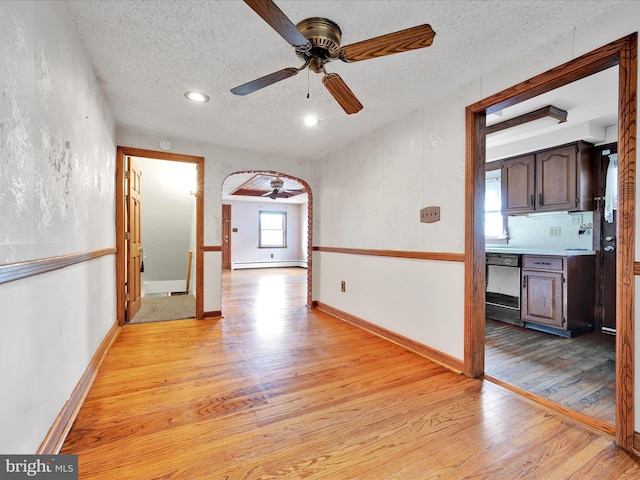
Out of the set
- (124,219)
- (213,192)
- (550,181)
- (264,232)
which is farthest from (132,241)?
(264,232)

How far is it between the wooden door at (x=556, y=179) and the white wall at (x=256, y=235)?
7.74 m

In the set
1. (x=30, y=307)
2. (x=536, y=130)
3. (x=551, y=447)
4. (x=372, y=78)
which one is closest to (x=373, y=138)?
(x=372, y=78)

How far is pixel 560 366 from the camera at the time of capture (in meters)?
2.44

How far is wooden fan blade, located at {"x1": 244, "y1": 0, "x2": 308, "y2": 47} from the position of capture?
1.20m

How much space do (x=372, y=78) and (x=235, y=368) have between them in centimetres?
241

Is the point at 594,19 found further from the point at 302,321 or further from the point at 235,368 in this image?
the point at 302,321

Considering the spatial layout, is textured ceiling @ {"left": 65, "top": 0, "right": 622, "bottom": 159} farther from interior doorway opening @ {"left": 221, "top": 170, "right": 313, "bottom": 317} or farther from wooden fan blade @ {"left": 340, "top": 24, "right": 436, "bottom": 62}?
interior doorway opening @ {"left": 221, "top": 170, "right": 313, "bottom": 317}

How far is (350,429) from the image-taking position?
1606 millimetres

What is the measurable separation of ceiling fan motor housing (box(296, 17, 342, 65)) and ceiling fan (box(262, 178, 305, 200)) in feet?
16.7

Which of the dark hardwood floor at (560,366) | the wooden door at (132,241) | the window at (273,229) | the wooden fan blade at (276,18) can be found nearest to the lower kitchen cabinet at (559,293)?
the dark hardwood floor at (560,366)

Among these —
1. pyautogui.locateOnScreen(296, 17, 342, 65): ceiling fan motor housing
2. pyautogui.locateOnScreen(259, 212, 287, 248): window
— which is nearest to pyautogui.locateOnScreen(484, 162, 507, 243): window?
pyautogui.locateOnScreen(296, 17, 342, 65): ceiling fan motor housing

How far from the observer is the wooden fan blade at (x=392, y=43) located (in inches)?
57.0

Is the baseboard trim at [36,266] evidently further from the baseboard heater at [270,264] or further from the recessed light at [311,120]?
the baseboard heater at [270,264]

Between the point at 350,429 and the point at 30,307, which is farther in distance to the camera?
the point at 350,429
